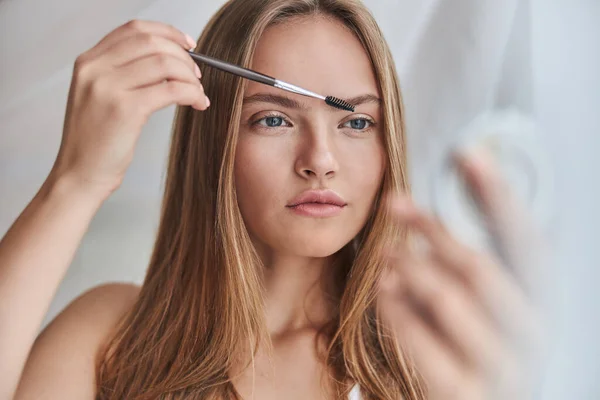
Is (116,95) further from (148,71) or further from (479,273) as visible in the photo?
(479,273)

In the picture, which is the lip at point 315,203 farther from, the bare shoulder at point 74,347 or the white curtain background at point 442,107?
the bare shoulder at point 74,347

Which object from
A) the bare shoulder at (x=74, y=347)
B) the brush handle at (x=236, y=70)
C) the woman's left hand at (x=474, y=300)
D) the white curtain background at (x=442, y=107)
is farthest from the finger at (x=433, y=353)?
the bare shoulder at (x=74, y=347)

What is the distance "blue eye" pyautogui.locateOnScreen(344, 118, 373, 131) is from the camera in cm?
80

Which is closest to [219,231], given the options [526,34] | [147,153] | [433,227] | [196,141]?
[196,141]

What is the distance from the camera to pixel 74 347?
848 mm

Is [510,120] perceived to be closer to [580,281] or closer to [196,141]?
[580,281]

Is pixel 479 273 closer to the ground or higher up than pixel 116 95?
closer to the ground

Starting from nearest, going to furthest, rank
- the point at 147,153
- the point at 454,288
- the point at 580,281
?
the point at 454,288 → the point at 580,281 → the point at 147,153

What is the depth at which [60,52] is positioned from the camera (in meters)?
1.02

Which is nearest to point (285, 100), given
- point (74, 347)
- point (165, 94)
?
point (165, 94)

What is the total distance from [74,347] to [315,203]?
34cm

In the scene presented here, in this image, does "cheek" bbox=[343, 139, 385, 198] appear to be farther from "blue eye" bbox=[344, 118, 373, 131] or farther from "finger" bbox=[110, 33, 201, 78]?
"finger" bbox=[110, 33, 201, 78]

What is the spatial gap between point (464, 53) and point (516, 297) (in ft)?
1.28

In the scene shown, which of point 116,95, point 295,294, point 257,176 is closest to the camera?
point 116,95
